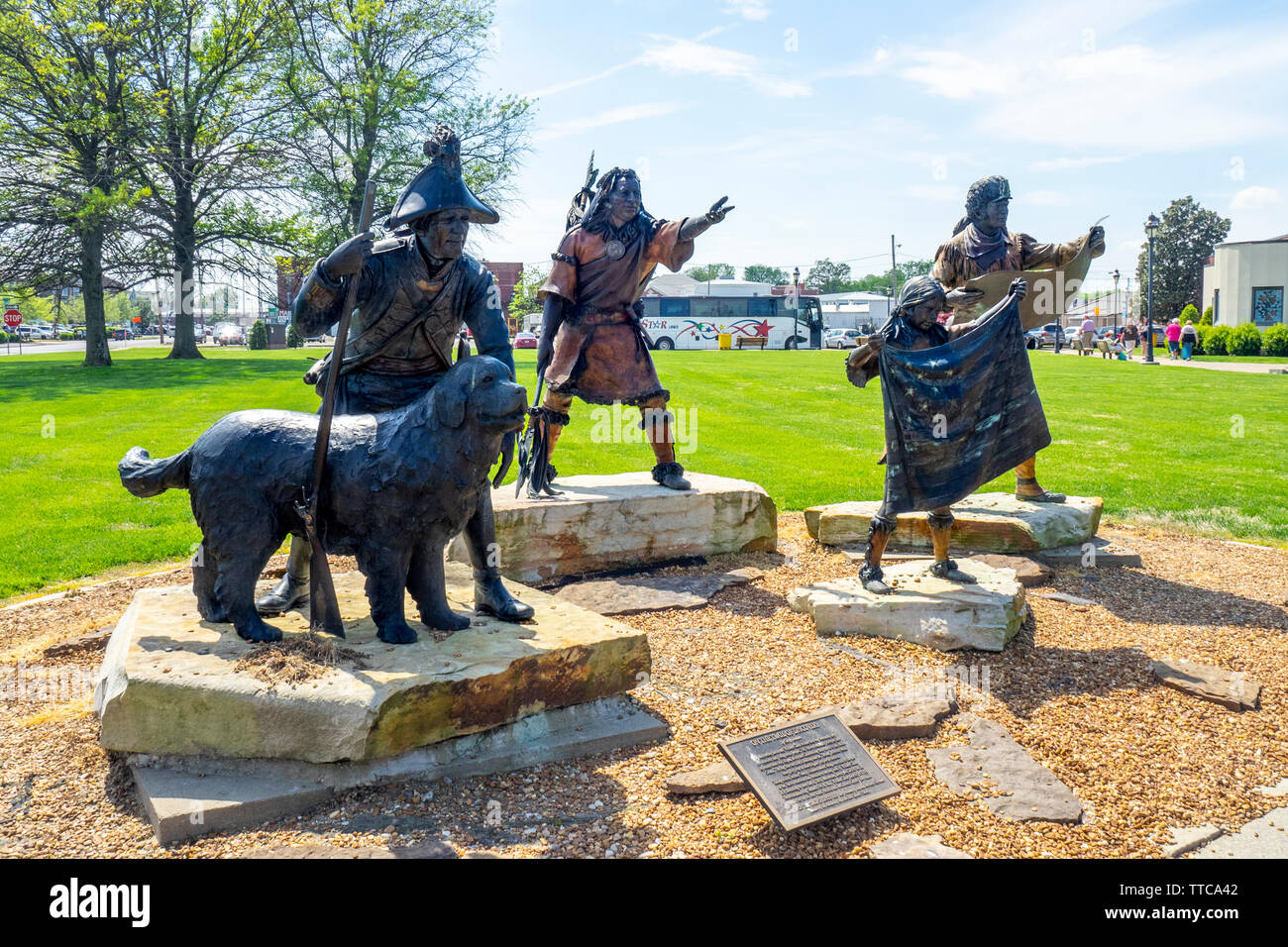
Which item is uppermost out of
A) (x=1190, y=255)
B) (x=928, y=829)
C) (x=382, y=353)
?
(x=1190, y=255)

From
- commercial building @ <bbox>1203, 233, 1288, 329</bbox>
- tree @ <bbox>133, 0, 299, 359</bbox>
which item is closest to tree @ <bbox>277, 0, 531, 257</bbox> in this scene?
tree @ <bbox>133, 0, 299, 359</bbox>

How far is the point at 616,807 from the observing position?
3.50 meters

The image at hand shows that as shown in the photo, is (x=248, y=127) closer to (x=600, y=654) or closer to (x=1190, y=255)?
(x=600, y=654)

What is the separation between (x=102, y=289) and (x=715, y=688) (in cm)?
2327

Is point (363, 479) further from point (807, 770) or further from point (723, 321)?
point (723, 321)

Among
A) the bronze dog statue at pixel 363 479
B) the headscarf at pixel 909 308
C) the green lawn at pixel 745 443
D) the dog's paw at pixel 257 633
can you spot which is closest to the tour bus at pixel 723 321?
the green lawn at pixel 745 443

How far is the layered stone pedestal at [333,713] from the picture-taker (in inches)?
134

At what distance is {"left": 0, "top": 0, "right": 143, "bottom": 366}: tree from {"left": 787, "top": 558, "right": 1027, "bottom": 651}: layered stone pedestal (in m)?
20.1

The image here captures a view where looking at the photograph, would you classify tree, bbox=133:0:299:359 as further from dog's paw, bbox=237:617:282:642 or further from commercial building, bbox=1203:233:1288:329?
commercial building, bbox=1203:233:1288:329

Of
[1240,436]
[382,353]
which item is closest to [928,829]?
[382,353]

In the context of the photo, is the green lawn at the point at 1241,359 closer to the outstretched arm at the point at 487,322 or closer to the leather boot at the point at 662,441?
the leather boot at the point at 662,441

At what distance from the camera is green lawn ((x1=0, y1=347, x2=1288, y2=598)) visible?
844 centimetres

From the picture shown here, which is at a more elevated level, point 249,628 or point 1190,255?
point 1190,255

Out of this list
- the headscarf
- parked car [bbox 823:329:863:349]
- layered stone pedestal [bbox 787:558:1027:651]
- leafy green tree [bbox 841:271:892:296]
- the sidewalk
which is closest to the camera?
layered stone pedestal [bbox 787:558:1027:651]
